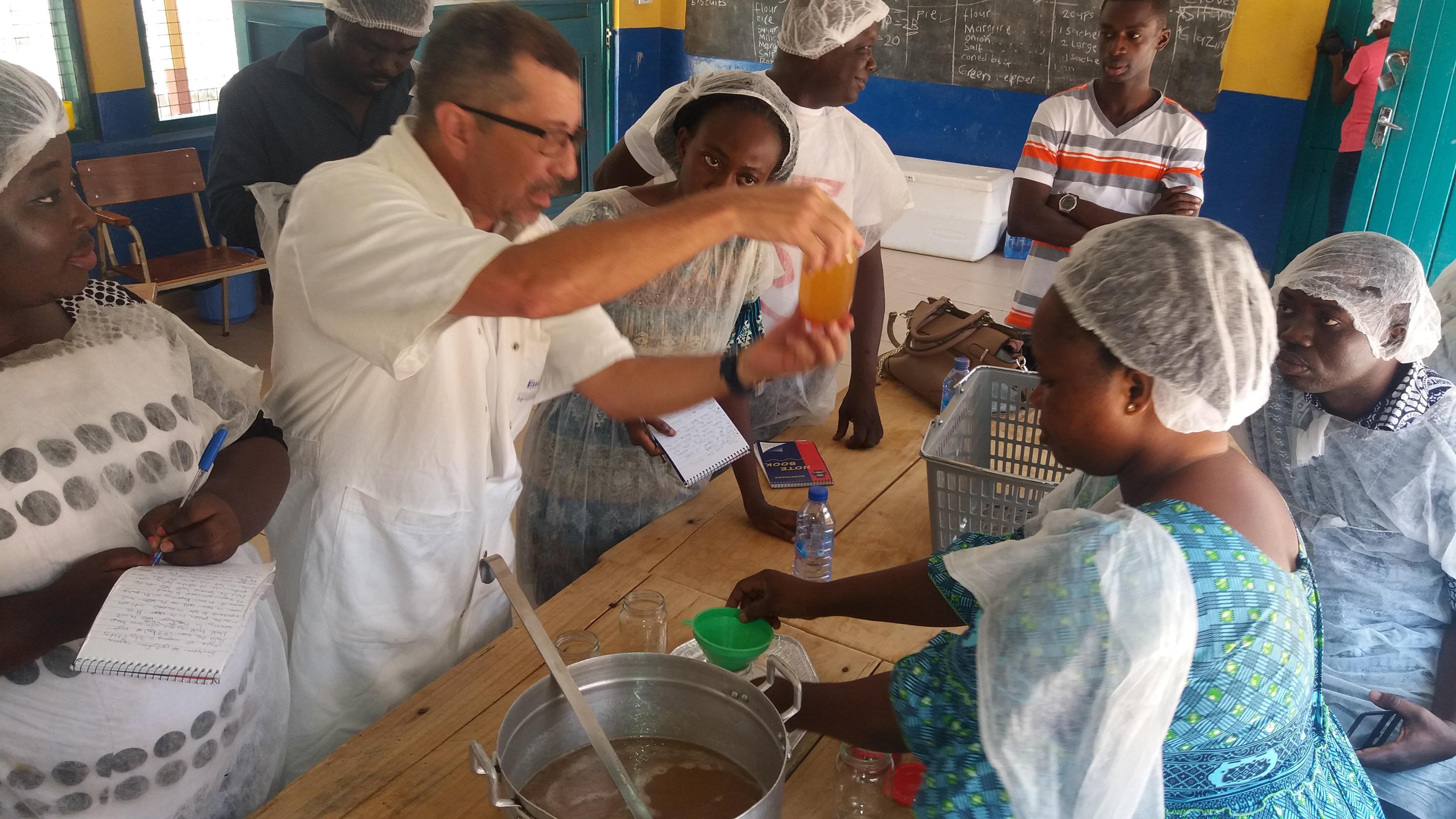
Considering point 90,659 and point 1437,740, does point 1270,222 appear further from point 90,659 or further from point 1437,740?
point 90,659

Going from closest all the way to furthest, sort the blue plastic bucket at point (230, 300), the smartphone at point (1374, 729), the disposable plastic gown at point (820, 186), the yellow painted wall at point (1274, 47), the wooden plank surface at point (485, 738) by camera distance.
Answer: the wooden plank surface at point (485, 738) < the smartphone at point (1374, 729) < the disposable plastic gown at point (820, 186) < the blue plastic bucket at point (230, 300) < the yellow painted wall at point (1274, 47)

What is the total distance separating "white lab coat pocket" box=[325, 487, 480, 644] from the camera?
5.18 ft

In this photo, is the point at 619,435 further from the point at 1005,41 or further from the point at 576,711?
the point at 1005,41

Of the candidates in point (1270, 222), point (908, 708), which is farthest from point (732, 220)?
point (1270, 222)

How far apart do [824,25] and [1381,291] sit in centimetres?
155

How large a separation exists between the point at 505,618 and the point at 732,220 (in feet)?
3.18

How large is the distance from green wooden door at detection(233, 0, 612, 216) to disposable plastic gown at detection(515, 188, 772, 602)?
322 cm

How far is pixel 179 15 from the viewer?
5.75 m

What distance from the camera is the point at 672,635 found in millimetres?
1696

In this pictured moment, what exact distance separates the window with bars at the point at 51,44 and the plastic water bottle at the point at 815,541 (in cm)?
501

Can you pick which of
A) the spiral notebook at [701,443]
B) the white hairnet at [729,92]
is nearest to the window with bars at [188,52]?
the white hairnet at [729,92]

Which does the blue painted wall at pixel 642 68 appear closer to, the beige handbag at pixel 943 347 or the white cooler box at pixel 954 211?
the white cooler box at pixel 954 211

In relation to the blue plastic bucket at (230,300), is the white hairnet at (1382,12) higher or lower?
higher

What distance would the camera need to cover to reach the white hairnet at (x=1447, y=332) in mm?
2260
